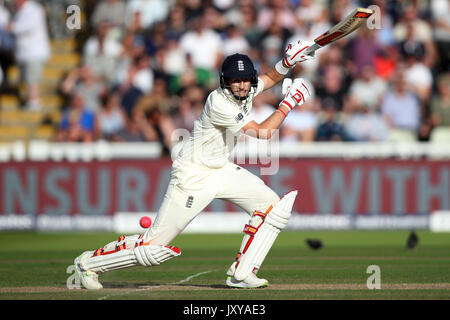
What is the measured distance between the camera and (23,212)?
15375 millimetres

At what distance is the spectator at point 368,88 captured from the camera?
53.7ft

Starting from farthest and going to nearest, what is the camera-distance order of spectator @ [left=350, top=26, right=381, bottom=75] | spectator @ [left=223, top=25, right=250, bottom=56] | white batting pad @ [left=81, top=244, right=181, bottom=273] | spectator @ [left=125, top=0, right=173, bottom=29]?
spectator @ [left=125, top=0, right=173, bottom=29] → spectator @ [left=223, top=25, right=250, bottom=56] → spectator @ [left=350, top=26, right=381, bottom=75] → white batting pad @ [left=81, top=244, right=181, bottom=273]

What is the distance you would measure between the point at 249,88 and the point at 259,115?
24.5ft

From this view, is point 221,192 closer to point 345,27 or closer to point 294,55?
point 294,55

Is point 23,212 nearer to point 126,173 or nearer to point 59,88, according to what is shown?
point 126,173

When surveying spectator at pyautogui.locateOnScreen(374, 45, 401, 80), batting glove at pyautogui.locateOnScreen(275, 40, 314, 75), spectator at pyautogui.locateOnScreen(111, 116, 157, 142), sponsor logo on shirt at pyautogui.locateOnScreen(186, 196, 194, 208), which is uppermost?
spectator at pyautogui.locateOnScreen(374, 45, 401, 80)

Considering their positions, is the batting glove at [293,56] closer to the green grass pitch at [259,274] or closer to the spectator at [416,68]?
the green grass pitch at [259,274]

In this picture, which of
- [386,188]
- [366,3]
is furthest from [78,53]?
[386,188]

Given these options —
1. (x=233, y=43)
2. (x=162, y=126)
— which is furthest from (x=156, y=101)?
(x=233, y=43)

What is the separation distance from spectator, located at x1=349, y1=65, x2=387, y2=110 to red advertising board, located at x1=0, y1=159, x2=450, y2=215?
1.69m

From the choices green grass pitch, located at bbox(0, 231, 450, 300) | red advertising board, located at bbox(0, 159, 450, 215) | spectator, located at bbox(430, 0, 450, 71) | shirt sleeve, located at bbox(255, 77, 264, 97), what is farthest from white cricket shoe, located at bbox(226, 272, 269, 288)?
spectator, located at bbox(430, 0, 450, 71)

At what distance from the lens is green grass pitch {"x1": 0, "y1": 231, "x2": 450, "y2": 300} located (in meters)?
7.69

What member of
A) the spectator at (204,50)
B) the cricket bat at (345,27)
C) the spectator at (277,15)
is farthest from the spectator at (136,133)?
the cricket bat at (345,27)

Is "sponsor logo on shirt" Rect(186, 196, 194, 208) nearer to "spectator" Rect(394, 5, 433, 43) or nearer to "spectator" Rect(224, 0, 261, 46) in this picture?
"spectator" Rect(224, 0, 261, 46)
